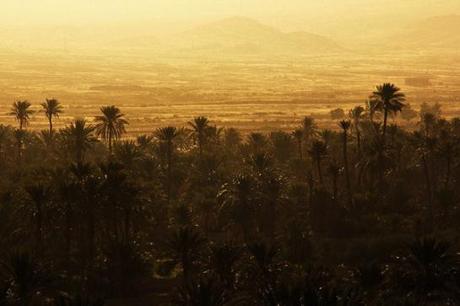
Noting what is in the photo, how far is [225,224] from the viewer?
7338 cm

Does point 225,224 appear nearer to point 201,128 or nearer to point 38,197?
point 201,128

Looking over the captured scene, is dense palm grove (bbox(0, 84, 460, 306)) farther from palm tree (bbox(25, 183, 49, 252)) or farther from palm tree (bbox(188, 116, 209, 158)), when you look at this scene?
palm tree (bbox(188, 116, 209, 158))

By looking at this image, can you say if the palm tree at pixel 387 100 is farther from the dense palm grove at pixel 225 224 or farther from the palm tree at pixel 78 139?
the palm tree at pixel 78 139

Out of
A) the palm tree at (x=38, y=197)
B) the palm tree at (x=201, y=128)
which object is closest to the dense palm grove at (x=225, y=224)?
the palm tree at (x=38, y=197)

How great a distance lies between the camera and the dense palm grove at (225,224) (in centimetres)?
4266

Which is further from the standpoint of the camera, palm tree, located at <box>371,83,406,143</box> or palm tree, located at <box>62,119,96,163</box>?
palm tree, located at <box>371,83,406,143</box>

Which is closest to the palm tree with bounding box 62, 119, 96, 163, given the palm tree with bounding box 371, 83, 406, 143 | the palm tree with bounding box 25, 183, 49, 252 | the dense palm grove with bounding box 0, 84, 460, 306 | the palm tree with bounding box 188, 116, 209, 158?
the dense palm grove with bounding box 0, 84, 460, 306

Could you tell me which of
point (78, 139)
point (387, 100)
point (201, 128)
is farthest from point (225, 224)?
point (387, 100)

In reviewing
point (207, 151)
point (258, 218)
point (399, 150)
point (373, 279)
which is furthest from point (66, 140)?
point (373, 279)

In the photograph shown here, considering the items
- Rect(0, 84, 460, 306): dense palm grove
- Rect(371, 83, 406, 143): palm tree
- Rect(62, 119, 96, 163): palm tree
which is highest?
Rect(371, 83, 406, 143): palm tree

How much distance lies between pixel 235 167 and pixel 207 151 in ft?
23.9

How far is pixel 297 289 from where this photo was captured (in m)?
34.8

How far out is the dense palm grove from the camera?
4266cm

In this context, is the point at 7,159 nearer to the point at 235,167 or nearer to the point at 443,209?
the point at 235,167
